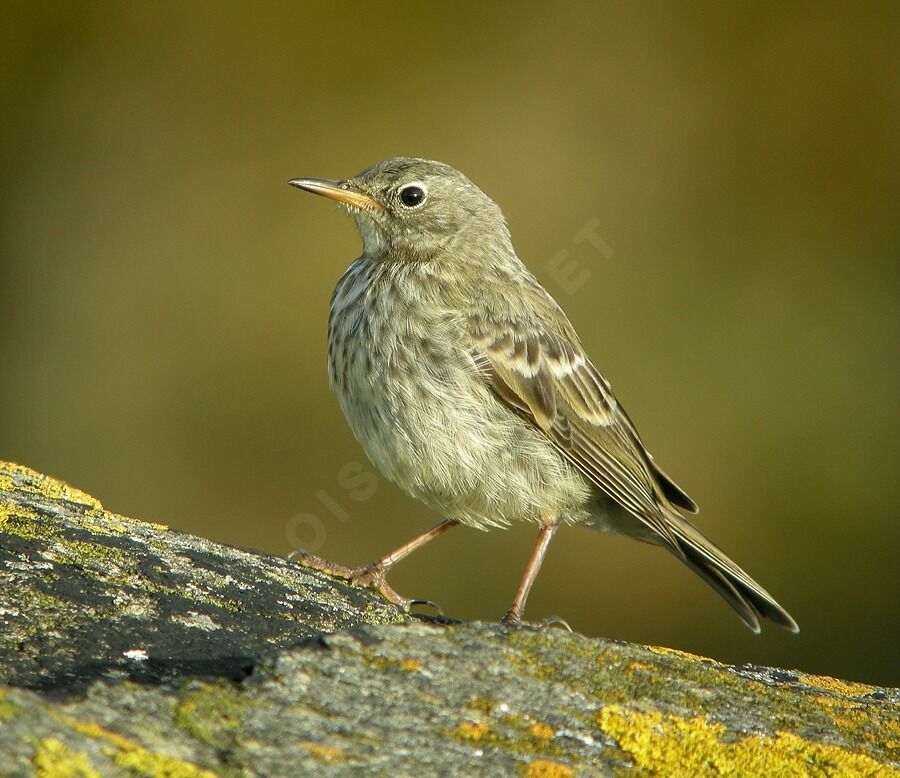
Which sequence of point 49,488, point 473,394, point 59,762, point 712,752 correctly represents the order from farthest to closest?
point 473,394 → point 49,488 → point 712,752 → point 59,762

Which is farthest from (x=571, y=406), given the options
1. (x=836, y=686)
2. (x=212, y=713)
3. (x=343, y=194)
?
(x=212, y=713)

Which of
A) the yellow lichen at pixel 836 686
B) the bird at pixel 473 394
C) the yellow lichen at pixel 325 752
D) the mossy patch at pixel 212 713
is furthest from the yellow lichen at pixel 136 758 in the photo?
the bird at pixel 473 394

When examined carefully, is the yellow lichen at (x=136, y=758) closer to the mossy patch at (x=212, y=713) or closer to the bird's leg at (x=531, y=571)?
the mossy patch at (x=212, y=713)

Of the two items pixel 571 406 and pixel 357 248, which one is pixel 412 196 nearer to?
pixel 571 406

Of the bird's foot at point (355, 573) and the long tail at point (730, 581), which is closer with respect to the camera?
the bird's foot at point (355, 573)

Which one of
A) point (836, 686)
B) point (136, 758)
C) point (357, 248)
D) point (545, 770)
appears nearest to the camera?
point (136, 758)

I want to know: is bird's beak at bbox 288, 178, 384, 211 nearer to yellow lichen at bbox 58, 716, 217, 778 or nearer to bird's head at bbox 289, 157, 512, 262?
bird's head at bbox 289, 157, 512, 262
